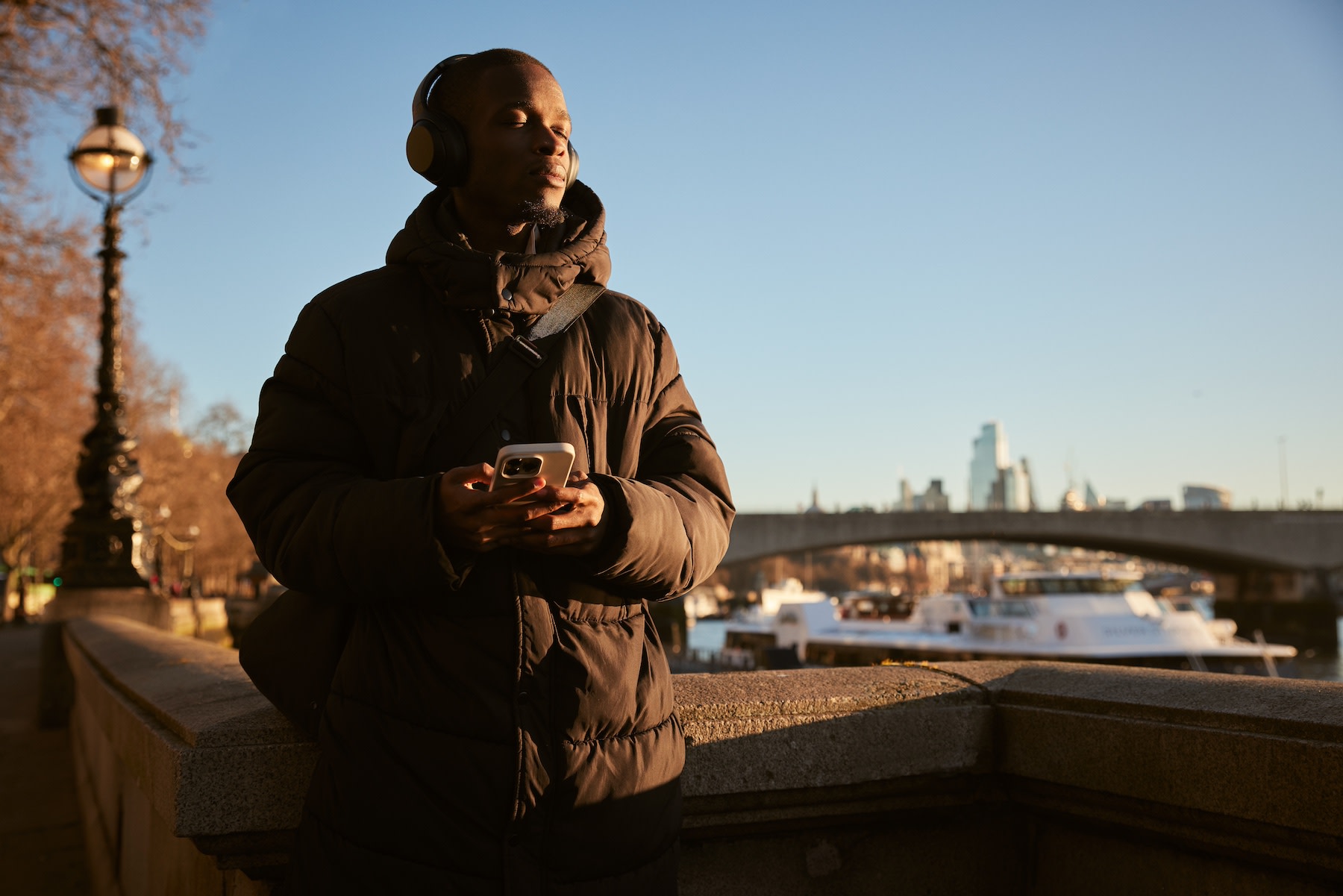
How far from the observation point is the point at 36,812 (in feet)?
19.2

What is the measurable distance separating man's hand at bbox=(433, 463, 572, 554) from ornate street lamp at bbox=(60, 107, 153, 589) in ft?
32.4

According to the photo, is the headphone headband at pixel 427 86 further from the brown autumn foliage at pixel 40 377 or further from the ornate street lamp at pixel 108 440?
the brown autumn foliage at pixel 40 377

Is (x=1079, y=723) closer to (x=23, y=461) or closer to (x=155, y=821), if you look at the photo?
(x=155, y=821)

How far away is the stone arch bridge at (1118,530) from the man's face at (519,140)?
174 feet

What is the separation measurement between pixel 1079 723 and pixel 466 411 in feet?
5.64

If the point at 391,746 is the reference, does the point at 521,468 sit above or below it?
above

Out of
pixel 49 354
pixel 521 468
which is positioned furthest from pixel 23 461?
pixel 521 468

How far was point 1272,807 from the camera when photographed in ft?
7.32

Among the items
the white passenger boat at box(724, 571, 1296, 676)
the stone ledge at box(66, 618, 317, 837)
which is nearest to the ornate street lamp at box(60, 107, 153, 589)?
the stone ledge at box(66, 618, 317, 837)

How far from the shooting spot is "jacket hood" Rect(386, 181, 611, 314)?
1868 millimetres

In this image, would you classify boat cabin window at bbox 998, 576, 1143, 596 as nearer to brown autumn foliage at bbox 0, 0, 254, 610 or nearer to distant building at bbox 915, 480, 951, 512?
brown autumn foliage at bbox 0, 0, 254, 610

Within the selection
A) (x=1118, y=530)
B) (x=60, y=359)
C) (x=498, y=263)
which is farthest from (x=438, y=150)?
(x=1118, y=530)

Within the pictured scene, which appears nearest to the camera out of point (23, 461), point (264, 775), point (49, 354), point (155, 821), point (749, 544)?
point (264, 775)

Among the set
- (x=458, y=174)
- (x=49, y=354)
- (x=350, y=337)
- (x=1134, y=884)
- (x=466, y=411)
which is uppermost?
(x=49, y=354)
